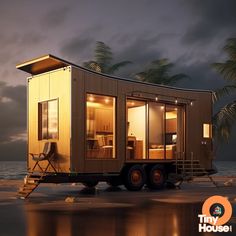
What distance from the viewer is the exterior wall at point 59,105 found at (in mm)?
17062

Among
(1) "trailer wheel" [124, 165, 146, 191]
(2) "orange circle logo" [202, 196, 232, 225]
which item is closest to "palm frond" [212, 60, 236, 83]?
(1) "trailer wheel" [124, 165, 146, 191]

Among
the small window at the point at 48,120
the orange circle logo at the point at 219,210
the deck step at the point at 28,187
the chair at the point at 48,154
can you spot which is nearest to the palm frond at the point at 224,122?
the small window at the point at 48,120

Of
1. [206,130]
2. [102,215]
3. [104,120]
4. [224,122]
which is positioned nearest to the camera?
[102,215]

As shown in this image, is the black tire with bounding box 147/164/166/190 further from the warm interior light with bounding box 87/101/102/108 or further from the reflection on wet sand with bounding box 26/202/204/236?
the reflection on wet sand with bounding box 26/202/204/236

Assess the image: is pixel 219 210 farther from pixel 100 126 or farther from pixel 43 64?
pixel 100 126

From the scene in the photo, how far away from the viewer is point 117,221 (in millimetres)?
10719

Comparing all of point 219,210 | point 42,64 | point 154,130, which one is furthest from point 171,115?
point 219,210

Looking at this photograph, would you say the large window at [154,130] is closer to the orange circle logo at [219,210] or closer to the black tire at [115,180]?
the black tire at [115,180]

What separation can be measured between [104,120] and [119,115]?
77.5 inches

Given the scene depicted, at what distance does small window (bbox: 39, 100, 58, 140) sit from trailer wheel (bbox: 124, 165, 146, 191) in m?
3.36

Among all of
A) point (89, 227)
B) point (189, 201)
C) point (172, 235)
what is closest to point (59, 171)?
point (189, 201)

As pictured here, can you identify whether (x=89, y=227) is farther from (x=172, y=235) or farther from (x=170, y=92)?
(x=170, y=92)

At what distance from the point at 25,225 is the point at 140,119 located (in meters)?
11.3

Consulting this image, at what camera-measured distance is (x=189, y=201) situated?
15.0 meters
